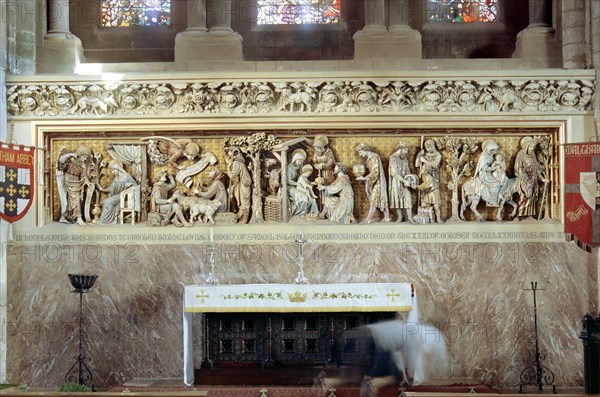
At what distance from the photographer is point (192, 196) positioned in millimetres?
12531

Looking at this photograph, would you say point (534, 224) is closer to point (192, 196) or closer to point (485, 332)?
point (485, 332)

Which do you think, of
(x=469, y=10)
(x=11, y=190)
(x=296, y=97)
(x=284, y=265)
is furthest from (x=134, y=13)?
(x=469, y=10)

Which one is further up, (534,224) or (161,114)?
(161,114)

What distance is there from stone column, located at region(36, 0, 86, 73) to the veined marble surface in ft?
8.27

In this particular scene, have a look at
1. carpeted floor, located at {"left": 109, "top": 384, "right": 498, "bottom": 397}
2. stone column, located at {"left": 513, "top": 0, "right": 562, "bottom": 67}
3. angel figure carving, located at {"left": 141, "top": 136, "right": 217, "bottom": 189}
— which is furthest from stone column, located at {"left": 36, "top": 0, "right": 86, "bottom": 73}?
stone column, located at {"left": 513, "top": 0, "right": 562, "bottom": 67}

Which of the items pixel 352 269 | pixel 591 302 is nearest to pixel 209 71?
pixel 352 269

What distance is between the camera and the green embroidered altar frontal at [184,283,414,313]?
11.5 meters

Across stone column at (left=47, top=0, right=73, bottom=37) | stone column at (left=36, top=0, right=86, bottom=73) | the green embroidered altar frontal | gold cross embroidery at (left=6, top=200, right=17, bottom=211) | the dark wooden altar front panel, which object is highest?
stone column at (left=47, top=0, right=73, bottom=37)

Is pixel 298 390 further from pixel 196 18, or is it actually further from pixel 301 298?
pixel 196 18

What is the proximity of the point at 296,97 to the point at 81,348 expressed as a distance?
4.27 metres

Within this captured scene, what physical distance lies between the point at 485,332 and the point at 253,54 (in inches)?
213

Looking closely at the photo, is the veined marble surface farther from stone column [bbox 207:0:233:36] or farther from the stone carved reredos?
stone column [bbox 207:0:233:36]

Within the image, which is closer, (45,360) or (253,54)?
(45,360)

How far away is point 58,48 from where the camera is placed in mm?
13094
